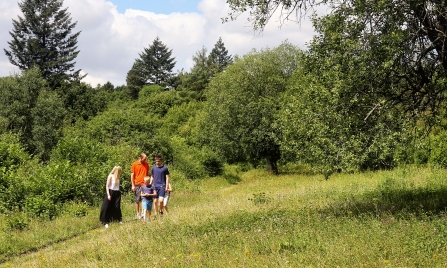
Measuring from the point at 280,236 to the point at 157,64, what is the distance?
7967 centimetres

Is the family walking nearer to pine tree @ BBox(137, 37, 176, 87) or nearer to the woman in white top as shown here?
the woman in white top

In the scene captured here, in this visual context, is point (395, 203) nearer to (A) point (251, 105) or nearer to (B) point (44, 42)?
(A) point (251, 105)

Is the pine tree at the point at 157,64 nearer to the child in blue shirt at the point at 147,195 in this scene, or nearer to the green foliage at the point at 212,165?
the green foliage at the point at 212,165

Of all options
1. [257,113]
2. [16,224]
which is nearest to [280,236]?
[16,224]

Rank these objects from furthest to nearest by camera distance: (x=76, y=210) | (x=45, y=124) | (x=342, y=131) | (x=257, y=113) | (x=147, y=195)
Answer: (x=45, y=124) → (x=257, y=113) → (x=76, y=210) → (x=147, y=195) → (x=342, y=131)

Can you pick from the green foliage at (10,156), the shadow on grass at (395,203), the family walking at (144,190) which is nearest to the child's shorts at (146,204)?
the family walking at (144,190)

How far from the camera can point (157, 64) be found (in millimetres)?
84625

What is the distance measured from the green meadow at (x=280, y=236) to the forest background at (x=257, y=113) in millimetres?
1170

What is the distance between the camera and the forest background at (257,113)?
28.7 ft

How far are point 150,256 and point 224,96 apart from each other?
30123 mm

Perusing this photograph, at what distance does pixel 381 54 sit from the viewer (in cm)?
853

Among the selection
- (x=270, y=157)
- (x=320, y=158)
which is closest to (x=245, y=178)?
(x=270, y=157)

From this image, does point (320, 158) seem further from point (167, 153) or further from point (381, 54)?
point (167, 153)

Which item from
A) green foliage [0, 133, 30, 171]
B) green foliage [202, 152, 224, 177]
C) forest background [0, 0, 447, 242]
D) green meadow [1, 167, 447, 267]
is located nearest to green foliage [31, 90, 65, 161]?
forest background [0, 0, 447, 242]
